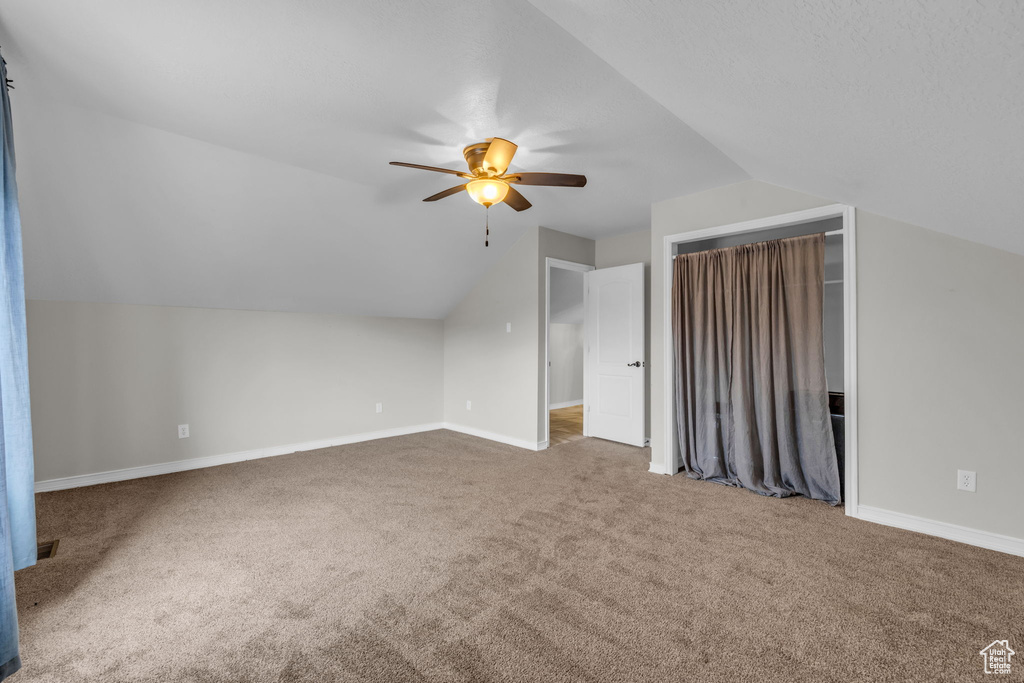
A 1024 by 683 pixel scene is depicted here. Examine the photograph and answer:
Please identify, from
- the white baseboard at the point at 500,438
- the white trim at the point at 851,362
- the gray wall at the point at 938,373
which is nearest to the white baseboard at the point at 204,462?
the white baseboard at the point at 500,438

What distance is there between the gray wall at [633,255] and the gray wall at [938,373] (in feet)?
6.02

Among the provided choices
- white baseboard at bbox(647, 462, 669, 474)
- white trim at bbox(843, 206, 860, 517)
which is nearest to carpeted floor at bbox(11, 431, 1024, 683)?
white trim at bbox(843, 206, 860, 517)

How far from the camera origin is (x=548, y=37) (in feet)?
6.12

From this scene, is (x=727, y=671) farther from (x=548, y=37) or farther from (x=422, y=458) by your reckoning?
(x=422, y=458)

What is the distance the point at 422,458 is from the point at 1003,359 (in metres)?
4.16

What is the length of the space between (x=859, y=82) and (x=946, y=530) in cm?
268

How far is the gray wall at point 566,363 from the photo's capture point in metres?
7.52

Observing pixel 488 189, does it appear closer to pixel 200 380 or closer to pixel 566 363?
pixel 200 380

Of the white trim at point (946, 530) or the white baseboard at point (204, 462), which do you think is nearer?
the white trim at point (946, 530)

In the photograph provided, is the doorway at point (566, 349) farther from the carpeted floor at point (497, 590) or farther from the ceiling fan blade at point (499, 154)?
the ceiling fan blade at point (499, 154)

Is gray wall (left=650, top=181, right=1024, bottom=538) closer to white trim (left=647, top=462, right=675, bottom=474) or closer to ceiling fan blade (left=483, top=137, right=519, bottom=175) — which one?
white trim (left=647, top=462, right=675, bottom=474)

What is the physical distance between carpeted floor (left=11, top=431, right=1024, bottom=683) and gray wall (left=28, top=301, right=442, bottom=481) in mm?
524

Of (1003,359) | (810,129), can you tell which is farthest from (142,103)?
(1003,359)

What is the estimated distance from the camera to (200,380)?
4066 millimetres
